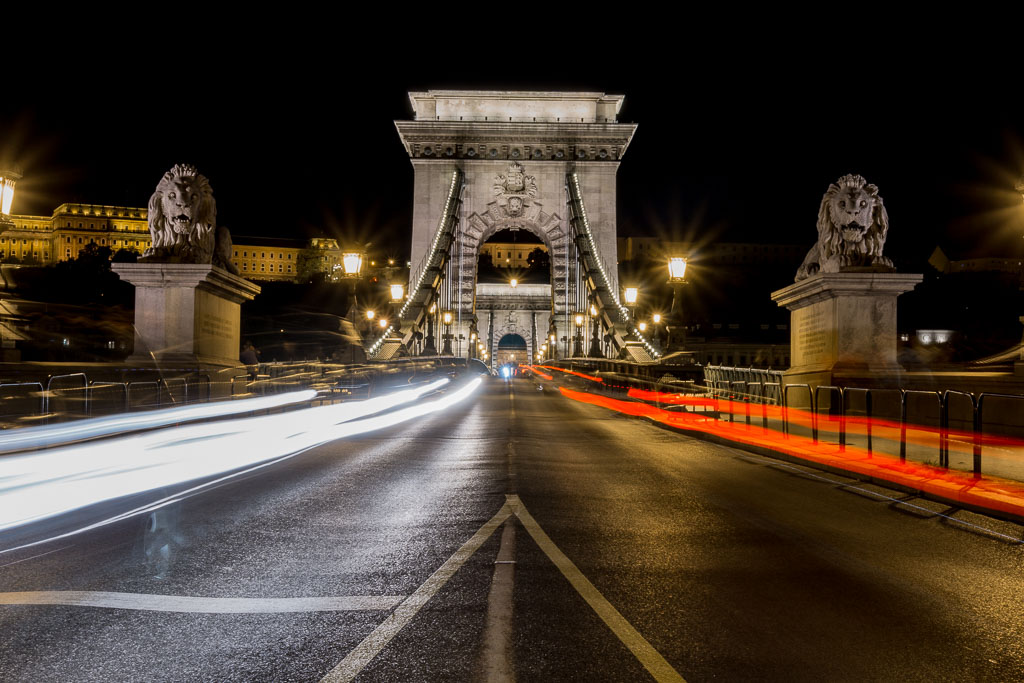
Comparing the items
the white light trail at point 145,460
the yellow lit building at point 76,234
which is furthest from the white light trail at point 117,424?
the yellow lit building at point 76,234

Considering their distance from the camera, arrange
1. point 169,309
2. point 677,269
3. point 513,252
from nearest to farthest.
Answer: point 169,309, point 677,269, point 513,252

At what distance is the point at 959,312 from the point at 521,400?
3555 inches

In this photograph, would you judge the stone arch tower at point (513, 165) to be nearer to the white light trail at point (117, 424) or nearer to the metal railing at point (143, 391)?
the metal railing at point (143, 391)

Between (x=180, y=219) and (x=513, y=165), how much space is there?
52215 mm

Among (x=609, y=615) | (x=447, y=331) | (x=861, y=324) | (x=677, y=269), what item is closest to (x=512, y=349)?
(x=447, y=331)

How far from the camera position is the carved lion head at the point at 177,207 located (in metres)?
16.3

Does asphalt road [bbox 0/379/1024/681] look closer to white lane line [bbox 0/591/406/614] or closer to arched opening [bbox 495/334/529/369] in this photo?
white lane line [bbox 0/591/406/614]

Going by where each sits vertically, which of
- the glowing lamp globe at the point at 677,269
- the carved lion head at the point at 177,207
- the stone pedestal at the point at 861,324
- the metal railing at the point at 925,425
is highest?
the carved lion head at the point at 177,207

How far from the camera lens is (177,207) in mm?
16344

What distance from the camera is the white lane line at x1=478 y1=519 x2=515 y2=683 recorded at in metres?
3.51

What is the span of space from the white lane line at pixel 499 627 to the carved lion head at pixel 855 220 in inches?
504

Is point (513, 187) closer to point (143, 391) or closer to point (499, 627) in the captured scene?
point (143, 391)

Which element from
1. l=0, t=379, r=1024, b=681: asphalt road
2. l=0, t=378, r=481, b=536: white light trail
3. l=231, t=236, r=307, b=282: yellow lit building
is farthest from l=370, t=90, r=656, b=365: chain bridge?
l=231, t=236, r=307, b=282: yellow lit building

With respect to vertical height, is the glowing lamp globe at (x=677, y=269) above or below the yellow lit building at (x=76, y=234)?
below
